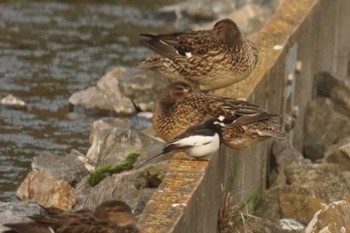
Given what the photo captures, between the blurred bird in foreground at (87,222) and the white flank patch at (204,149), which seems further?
the white flank patch at (204,149)

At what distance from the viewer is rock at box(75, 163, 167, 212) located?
10.5 metres

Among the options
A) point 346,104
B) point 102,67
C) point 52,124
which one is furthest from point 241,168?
point 102,67

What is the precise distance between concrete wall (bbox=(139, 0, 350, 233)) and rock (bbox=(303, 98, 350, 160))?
0.12m

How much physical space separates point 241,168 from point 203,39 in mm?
1134

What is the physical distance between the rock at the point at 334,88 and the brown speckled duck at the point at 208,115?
4.94 m

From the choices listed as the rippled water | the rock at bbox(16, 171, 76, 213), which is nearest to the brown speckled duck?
the rock at bbox(16, 171, 76, 213)

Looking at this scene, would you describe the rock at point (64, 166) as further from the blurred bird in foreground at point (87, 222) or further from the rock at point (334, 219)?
the blurred bird in foreground at point (87, 222)

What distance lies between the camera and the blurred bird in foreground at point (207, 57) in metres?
11.2

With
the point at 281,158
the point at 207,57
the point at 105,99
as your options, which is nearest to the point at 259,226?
the point at 207,57

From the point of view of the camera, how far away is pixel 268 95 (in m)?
12.4

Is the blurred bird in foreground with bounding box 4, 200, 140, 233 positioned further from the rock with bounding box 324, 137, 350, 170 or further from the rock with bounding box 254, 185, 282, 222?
the rock with bounding box 324, 137, 350, 170

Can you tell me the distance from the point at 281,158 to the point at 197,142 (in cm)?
350

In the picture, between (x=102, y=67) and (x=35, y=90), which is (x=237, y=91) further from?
(x=102, y=67)

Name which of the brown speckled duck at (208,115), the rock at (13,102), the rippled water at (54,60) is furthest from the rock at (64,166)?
the rock at (13,102)
